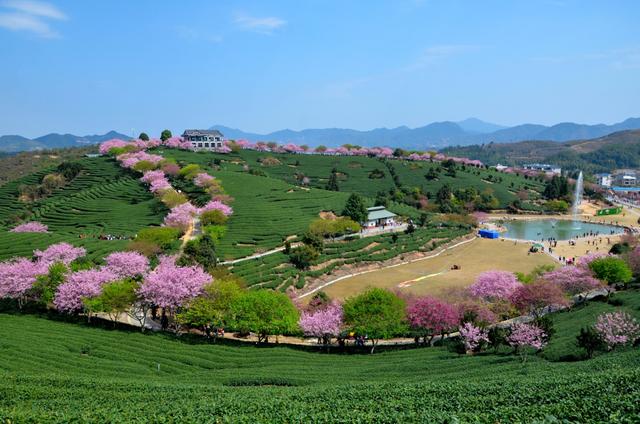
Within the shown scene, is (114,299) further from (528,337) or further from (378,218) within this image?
(378,218)

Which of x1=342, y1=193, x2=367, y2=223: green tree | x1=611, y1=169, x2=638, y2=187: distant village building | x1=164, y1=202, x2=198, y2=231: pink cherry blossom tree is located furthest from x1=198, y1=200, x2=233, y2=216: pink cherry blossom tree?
x1=611, y1=169, x2=638, y2=187: distant village building

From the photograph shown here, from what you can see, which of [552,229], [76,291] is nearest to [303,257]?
[76,291]

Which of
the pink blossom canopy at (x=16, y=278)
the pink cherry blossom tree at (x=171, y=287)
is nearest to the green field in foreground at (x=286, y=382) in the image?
the pink blossom canopy at (x=16, y=278)

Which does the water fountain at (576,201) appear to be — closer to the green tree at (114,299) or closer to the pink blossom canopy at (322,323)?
the pink blossom canopy at (322,323)

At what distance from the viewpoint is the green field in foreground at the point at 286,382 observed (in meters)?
15.0

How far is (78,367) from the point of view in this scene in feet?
88.5

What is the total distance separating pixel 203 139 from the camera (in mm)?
143750

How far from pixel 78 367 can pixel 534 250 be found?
63683mm

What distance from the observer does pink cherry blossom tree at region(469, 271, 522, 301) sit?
39219mm

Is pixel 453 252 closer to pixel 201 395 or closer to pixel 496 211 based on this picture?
pixel 496 211

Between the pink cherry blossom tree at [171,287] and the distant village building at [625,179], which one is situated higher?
the distant village building at [625,179]

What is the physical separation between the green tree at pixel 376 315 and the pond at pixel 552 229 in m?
56.3

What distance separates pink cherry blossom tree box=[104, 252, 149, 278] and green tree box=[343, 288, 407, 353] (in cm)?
2077

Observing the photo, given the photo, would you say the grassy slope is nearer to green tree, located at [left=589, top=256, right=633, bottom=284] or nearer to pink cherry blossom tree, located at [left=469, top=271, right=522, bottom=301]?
pink cherry blossom tree, located at [left=469, top=271, right=522, bottom=301]
